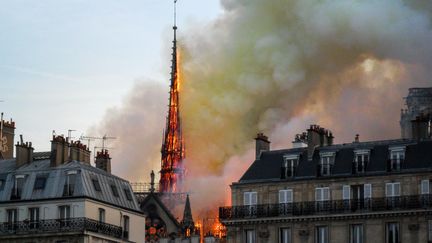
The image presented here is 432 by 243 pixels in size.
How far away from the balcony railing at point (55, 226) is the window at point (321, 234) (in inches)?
500

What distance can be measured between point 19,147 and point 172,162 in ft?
240

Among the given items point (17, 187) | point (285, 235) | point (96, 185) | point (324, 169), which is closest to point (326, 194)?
point (324, 169)

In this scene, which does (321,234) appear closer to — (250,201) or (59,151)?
(250,201)

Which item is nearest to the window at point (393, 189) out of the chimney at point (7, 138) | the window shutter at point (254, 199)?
the window shutter at point (254, 199)

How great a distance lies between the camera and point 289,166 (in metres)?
95.1

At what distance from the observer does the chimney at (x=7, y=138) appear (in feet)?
378

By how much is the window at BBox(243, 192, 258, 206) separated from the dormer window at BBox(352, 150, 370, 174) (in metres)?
6.36

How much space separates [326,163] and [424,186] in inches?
284

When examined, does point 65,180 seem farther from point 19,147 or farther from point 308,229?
point 308,229

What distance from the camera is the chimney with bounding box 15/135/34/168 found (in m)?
98.5

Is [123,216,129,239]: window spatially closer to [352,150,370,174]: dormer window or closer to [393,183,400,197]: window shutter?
[352,150,370,174]: dormer window

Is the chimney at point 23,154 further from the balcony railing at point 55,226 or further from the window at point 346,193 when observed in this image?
the window at point 346,193

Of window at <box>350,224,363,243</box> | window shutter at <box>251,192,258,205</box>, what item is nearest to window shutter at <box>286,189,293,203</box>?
window shutter at <box>251,192,258,205</box>

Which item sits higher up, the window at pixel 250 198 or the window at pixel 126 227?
the window at pixel 250 198
